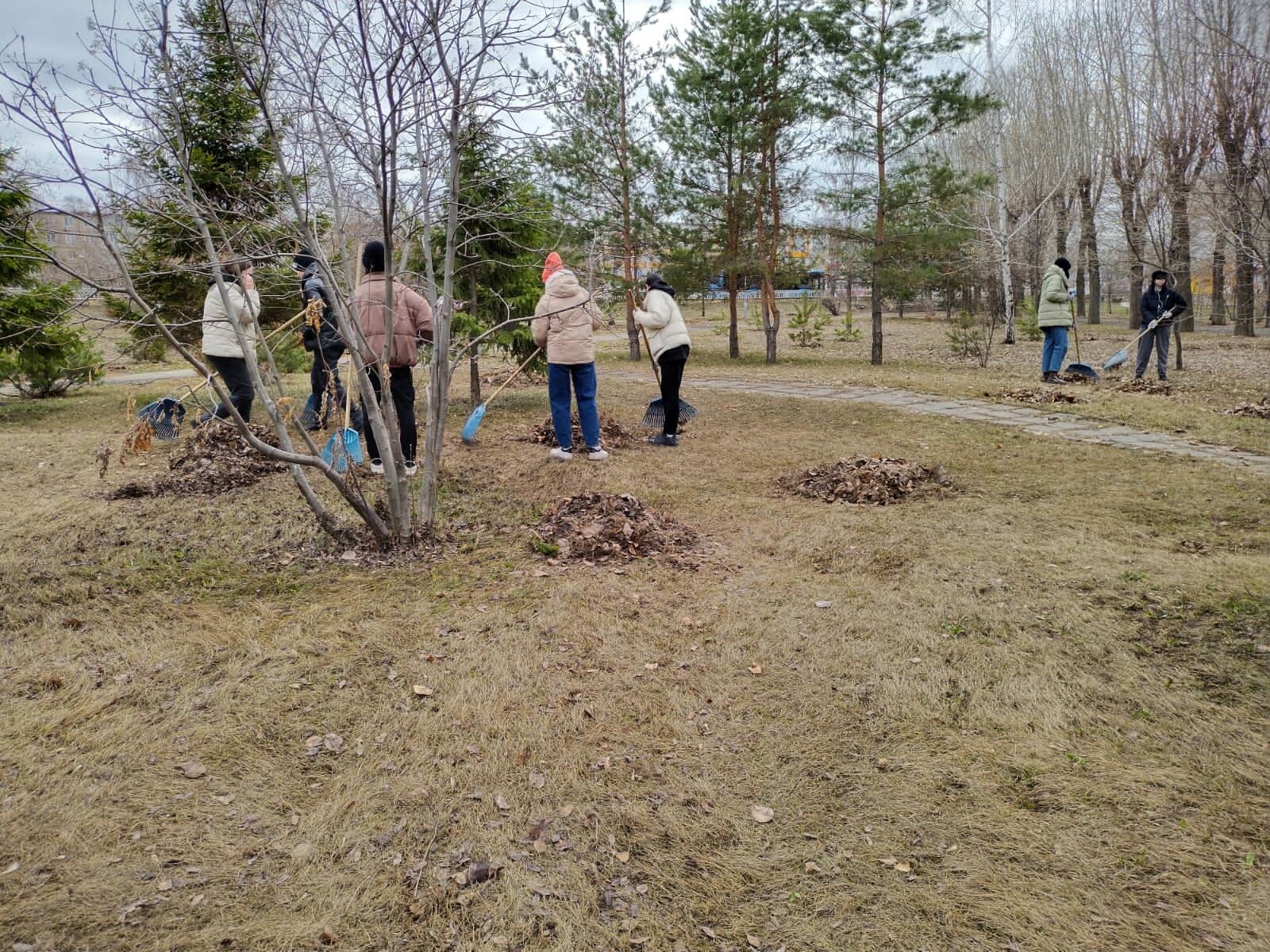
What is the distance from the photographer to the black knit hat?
5598 mm

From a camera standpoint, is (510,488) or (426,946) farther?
(510,488)

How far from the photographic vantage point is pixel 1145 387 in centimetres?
1007

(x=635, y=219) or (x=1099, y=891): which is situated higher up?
(x=635, y=219)

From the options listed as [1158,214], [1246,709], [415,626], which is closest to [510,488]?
[415,626]

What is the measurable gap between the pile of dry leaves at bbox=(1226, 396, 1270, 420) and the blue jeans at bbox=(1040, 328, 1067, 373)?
3017mm

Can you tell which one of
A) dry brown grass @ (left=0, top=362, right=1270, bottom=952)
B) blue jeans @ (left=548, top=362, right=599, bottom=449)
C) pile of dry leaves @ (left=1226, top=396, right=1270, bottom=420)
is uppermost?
blue jeans @ (left=548, top=362, right=599, bottom=449)

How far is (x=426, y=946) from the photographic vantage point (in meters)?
1.94

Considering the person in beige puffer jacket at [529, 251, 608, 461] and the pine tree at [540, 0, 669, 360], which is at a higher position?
the pine tree at [540, 0, 669, 360]

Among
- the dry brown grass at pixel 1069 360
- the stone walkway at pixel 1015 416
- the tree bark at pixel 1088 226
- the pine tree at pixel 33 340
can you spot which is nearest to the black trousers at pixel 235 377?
the pine tree at pixel 33 340

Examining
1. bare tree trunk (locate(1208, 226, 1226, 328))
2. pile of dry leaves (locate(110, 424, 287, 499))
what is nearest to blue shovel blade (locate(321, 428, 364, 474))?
pile of dry leaves (locate(110, 424, 287, 499))

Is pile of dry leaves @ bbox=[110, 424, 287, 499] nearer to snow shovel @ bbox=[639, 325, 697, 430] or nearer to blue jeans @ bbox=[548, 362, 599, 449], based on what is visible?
blue jeans @ bbox=[548, 362, 599, 449]

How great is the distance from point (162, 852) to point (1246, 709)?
140 inches

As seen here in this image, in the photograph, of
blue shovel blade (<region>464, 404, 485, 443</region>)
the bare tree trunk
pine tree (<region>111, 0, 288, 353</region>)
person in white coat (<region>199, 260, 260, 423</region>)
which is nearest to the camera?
pine tree (<region>111, 0, 288, 353</region>)

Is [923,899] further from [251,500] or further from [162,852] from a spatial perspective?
[251,500]
